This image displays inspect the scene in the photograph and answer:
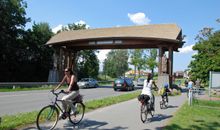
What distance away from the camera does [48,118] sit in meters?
8.70

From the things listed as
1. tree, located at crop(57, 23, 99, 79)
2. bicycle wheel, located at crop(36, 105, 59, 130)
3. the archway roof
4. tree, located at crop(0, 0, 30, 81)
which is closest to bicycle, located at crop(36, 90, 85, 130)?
bicycle wheel, located at crop(36, 105, 59, 130)

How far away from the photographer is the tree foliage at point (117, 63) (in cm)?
12900

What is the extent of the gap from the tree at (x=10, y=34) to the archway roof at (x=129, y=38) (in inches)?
376

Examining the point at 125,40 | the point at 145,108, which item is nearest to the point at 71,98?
the point at 145,108

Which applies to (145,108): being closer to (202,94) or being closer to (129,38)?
(202,94)

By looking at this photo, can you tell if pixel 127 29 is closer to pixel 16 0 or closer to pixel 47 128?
pixel 16 0

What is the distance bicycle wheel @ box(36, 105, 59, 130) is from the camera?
841cm

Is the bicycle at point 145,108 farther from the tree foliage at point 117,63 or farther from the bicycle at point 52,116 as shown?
the tree foliage at point 117,63

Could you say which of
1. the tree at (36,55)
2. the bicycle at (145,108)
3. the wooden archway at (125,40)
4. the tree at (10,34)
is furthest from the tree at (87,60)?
the bicycle at (145,108)

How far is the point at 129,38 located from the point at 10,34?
903 inches

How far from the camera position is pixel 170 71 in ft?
106

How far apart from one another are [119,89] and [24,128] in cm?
2582

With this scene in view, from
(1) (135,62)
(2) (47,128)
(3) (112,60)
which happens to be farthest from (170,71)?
(3) (112,60)

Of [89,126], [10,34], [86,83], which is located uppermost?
[10,34]
